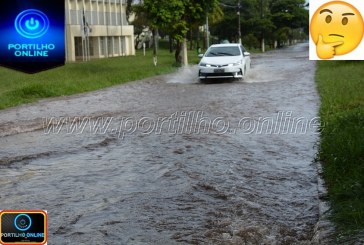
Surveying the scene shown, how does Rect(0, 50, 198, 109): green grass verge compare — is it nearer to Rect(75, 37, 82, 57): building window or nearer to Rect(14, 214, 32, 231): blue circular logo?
Rect(14, 214, 32, 231): blue circular logo

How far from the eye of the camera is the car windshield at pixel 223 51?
20562 millimetres

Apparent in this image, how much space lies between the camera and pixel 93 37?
46031 millimetres

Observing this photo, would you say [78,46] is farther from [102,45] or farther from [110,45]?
[110,45]

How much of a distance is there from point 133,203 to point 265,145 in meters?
3.81

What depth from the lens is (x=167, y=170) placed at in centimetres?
748

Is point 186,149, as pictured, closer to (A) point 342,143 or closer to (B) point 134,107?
(A) point 342,143

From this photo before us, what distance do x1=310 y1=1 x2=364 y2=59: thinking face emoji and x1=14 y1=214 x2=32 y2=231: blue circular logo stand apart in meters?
2.15

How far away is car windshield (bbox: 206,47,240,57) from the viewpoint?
2056cm

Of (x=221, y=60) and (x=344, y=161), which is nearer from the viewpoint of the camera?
(x=344, y=161)

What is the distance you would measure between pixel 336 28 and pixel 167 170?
4301 millimetres

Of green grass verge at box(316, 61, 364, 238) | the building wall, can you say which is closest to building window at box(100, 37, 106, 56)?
the building wall

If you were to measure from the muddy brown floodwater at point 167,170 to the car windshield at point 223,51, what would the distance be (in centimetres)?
587

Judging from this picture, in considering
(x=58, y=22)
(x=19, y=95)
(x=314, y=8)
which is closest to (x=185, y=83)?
(x=19, y=95)

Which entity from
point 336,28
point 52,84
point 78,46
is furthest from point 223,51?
point 78,46
